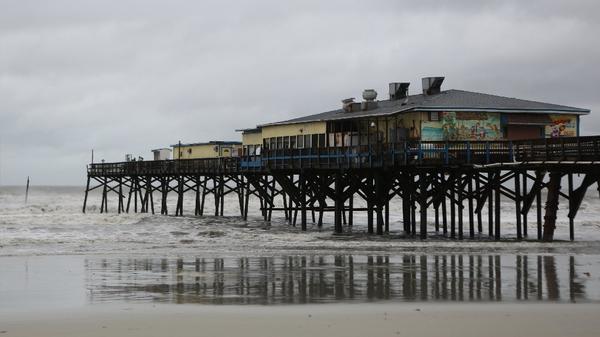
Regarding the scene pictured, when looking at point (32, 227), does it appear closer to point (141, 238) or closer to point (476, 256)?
point (141, 238)

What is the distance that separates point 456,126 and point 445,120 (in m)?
0.49

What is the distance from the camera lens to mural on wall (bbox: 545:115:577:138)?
128 feet

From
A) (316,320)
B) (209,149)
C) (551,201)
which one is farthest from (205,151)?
(316,320)

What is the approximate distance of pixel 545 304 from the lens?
55.9 feet

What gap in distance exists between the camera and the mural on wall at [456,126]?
124ft

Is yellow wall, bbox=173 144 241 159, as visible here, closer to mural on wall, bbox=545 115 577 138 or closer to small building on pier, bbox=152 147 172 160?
small building on pier, bbox=152 147 172 160

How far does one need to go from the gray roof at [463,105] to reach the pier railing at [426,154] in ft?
5.61

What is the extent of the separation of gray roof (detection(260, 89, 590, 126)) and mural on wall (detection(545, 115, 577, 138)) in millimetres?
387

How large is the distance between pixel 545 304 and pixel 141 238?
24573 mm

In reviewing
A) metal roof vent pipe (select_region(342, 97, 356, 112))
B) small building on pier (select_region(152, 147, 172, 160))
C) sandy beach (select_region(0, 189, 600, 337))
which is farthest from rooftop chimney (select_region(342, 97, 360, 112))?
small building on pier (select_region(152, 147, 172, 160))

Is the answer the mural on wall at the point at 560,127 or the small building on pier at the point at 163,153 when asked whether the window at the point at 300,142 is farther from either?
the small building on pier at the point at 163,153

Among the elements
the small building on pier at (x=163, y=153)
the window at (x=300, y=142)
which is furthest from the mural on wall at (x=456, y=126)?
the small building on pier at (x=163, y=153)

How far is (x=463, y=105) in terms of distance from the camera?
38312 millimetres

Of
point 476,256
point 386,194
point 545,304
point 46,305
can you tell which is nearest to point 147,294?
point 46,305
